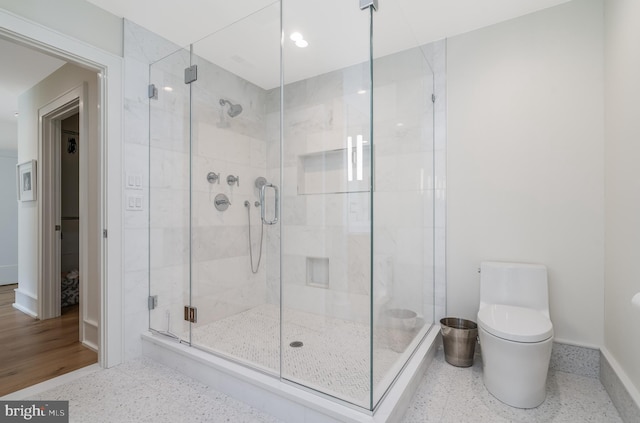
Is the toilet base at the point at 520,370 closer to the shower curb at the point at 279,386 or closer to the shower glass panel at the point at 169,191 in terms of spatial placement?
the shower curb at the point at 279,386

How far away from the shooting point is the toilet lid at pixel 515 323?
1.61m

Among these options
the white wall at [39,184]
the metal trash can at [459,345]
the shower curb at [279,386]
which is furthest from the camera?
the white wall at [39,184]

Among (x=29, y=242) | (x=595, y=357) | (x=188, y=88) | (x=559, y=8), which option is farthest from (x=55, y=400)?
(x=559, y=8)

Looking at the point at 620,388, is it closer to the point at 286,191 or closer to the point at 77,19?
the point at 286,191

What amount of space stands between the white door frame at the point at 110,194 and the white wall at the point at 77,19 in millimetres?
77

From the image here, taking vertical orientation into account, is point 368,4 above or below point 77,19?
below

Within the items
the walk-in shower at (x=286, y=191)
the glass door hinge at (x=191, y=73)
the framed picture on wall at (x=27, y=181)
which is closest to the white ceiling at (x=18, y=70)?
the framed picture on wall at (x=27, y=181)

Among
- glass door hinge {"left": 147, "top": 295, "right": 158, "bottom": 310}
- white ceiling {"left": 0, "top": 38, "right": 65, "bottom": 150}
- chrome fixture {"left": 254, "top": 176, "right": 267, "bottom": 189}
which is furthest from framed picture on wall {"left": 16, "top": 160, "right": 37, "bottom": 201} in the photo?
chrome fixture {"left": 254, "top": 176, "right": 267, "bottom": 189}

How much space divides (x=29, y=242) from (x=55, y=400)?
2521mm

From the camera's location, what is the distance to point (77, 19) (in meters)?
1.99

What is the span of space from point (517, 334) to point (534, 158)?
1.22m

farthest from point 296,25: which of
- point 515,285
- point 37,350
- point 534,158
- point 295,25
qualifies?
point 37,350

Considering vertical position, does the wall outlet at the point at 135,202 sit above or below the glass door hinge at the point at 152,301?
above

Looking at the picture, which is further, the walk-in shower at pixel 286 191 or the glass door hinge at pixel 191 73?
the glass door hinge at pixel 191 73
